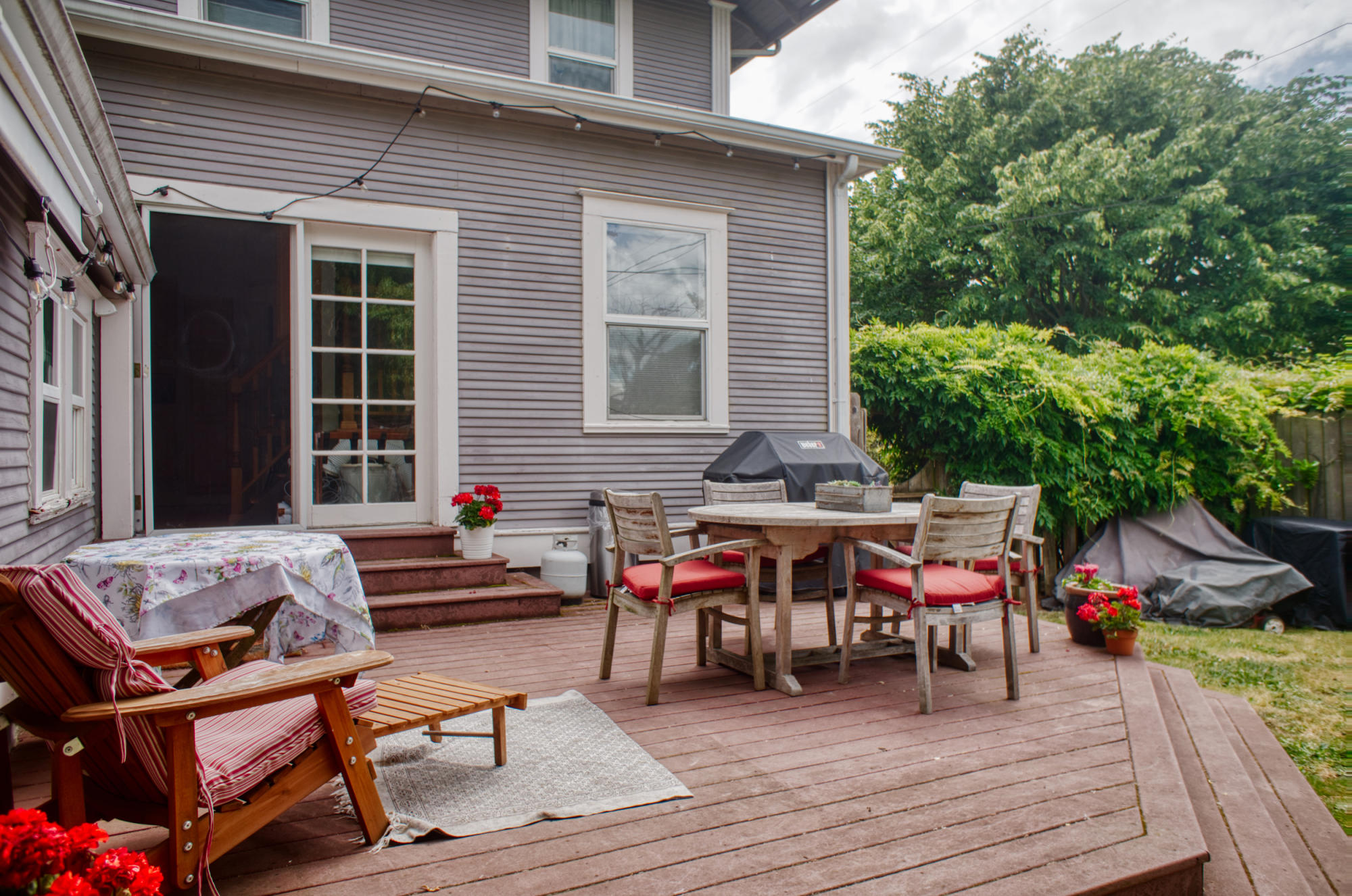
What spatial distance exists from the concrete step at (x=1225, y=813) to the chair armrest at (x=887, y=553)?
3.75ft

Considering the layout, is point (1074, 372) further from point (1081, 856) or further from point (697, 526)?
point (1081, 856)

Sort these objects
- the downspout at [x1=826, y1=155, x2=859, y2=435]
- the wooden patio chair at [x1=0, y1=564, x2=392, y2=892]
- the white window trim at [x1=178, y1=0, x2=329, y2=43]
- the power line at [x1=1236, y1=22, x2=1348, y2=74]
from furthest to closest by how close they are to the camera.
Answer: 1. the power line at [x1=1236, y1=22, x2=1348, y2=74]
2. the downspout at [x1=826, y1=155, x2=859, y2=435]
3. the white window trim at [x1=178, y1=0, x2=329, y2=43]
4. the wooden patio chair at [x1=0, y1=564, x2=392, y2=892]

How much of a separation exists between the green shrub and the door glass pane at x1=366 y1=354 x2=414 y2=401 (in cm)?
385

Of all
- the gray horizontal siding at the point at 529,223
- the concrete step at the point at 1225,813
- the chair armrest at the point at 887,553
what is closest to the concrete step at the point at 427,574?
the gray horizontal siding at the point at 529,223

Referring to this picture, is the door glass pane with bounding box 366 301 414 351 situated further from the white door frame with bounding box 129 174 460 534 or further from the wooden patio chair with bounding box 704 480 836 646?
the wooden patio chair with bounding box 704 480 836 646

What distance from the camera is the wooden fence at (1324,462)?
707 cm

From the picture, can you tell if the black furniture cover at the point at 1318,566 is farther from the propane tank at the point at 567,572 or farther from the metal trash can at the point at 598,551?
the propane tank at the point at 567,572

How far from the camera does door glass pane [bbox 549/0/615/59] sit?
708cm

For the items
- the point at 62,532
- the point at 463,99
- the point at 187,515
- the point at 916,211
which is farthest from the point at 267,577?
the point at 916,211

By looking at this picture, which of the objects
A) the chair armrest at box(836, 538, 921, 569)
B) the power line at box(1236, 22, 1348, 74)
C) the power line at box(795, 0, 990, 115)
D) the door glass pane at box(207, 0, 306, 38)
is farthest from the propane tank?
the power line at box(1236, 22, 1348, 74)

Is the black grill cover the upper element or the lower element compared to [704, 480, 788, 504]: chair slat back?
upper

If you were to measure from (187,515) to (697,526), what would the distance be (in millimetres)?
3549

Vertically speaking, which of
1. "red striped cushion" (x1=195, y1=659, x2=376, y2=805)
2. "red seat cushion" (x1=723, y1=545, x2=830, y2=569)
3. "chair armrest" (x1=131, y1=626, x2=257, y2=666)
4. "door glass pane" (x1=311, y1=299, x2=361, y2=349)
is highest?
"door glass pane" (x1=311, y1=299, x2=361, y2=349)

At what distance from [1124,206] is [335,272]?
15.1 meters
